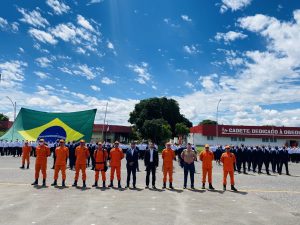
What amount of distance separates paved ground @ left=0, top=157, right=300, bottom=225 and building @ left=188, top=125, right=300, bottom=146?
45679 mm

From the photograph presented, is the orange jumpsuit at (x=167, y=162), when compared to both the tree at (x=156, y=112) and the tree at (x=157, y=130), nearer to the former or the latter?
the tree at (x=157, y=130)

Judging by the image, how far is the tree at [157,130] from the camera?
6156 cm

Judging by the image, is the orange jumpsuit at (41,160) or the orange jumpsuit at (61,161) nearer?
the orange jumpsuit at (61,161)

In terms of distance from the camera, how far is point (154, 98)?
234ft

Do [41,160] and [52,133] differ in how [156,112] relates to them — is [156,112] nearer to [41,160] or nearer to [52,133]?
[52,133]

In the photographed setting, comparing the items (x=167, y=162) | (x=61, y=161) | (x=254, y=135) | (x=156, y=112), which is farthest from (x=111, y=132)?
(x=167, y=162)

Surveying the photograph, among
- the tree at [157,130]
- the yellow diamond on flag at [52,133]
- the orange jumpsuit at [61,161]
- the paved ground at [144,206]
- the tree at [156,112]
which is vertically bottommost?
the paved ground at [144,206]

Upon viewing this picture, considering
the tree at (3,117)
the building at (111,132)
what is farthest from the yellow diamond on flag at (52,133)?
the tree at (3,117)

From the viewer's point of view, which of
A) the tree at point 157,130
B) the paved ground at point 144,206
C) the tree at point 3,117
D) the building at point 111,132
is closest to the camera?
the paved ground at point 144,206

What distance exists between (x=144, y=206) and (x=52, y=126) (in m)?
27.3

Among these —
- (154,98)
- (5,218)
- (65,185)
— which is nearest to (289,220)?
(5,218)

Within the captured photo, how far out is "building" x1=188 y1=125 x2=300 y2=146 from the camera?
58094 millimetres

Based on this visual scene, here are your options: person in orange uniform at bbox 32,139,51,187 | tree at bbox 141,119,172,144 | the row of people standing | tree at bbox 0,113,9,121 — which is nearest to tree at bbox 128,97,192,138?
tree at bbox 141,119,172,144

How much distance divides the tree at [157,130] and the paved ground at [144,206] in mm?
48166
